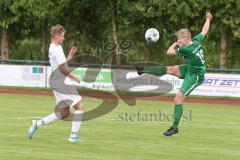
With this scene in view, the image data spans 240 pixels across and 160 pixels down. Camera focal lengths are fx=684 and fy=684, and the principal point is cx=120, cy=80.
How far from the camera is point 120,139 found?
1452 cm

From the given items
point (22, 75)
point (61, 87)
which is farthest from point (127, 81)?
point (61, 87)

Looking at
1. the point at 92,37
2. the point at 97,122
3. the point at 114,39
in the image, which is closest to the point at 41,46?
the point at 92,37

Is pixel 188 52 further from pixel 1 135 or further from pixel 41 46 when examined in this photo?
pixel 41 46

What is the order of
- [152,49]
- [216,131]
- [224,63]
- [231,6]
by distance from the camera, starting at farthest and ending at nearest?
[152,49] < [224,63] < [231,6] < [216,131]

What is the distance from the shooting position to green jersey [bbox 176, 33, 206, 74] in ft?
50.6

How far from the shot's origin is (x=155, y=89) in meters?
32.1

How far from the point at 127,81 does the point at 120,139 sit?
17.7 meters

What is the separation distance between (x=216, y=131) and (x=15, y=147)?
19.7ft

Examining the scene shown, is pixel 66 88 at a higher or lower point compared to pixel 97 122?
higher

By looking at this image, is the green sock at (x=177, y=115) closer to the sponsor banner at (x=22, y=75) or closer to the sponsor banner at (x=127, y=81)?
the sponsor banner at (x=127, y=81)

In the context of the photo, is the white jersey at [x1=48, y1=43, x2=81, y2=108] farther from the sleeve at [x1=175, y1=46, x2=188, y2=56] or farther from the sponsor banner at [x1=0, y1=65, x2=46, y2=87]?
the sponsor banner at [x1=0, y1=65, x2=46, y2=87]

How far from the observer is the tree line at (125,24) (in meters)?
36.8

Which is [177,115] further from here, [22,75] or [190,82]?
[22,75]

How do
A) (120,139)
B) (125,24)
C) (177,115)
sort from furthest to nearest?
(125,24)
(177,115)
(120,139)
